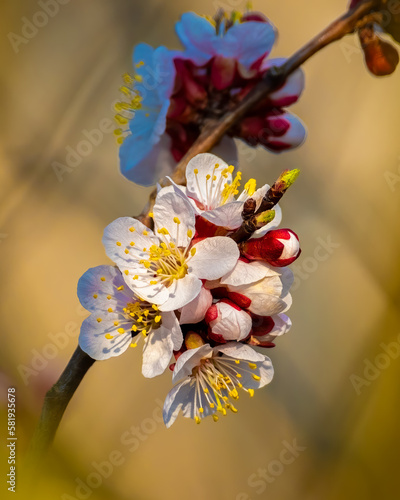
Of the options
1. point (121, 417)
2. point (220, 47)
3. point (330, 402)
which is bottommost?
Result: point (121, 417)

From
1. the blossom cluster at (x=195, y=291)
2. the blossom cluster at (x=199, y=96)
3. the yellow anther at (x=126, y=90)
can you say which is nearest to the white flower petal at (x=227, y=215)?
the blossom cluster at (x=195, y=291)

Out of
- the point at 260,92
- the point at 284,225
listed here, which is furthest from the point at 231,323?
the point at 284,225

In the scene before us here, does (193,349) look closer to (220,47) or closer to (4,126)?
(220,47)

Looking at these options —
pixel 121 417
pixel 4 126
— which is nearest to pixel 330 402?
pixel 121 417

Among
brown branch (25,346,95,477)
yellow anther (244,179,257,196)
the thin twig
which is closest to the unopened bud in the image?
the thin twig

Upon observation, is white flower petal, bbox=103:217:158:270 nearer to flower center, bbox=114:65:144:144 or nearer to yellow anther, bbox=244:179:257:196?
yellow anther, bbox=244:179:257:196

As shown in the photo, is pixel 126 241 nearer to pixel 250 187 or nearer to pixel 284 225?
pixel 250 187

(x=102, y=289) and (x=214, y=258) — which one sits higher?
(x=214, y=258)
